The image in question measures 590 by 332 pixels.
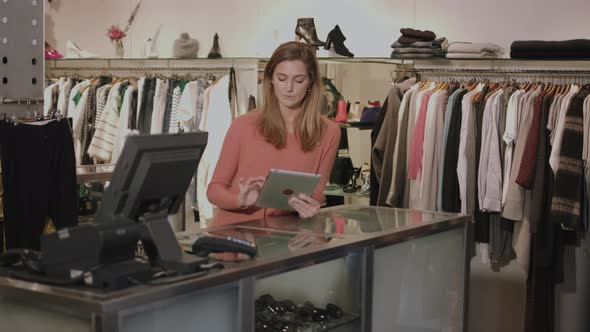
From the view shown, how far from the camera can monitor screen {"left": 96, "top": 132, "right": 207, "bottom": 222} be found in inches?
88.1

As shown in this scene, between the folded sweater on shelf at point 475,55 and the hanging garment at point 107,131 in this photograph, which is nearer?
the folded sweater on shelf at point 475,55

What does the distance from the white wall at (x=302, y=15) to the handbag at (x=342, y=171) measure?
0.89 metres

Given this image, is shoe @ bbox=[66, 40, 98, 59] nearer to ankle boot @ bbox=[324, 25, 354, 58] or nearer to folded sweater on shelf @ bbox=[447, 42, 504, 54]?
ankle boot @ bbox=[324, 25, 354, 58]

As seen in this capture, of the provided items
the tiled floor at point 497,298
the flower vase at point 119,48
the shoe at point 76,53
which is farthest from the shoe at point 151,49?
the tiled floor at point 497,298

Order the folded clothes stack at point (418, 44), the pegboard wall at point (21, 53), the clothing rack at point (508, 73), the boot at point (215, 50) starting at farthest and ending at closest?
the boot at point (215, 50) → the folded clothes stack at point (418, 44) → the clothing rack at point (508, 73) → the pegboard wall at point (21, 53)

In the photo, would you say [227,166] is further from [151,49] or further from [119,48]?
[119,48]

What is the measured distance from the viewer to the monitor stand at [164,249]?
7.52 ft

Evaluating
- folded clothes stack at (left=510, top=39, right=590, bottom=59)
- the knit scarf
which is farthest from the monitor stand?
folded clothes stack at (left=510, top=39, right=590, bottom=59)

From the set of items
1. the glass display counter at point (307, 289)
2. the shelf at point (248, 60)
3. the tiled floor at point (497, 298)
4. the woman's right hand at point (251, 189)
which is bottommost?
the tiled floor at point (497, 298)

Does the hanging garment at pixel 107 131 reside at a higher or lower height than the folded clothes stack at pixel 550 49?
lower

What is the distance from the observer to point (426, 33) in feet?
19.0

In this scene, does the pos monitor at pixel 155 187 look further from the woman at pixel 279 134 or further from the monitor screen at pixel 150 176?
the woman at pixel 279 134

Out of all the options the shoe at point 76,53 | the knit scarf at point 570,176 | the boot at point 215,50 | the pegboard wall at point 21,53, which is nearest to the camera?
the pegboard wall at point 21,53

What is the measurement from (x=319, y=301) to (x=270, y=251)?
1.61 feet
